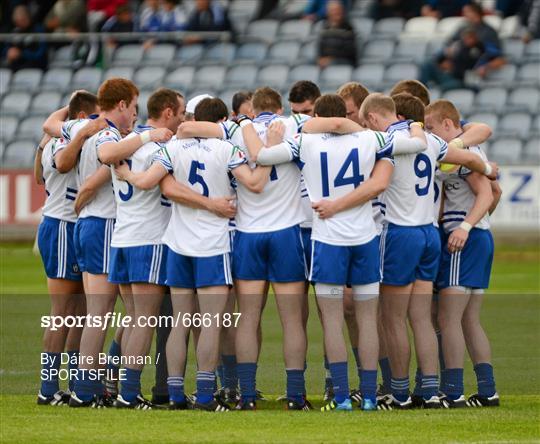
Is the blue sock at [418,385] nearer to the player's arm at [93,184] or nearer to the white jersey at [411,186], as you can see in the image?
the white jersey at [411,186]

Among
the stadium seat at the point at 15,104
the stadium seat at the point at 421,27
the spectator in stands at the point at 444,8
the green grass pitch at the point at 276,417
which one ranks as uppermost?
the spectator in stands at the point at 444,8

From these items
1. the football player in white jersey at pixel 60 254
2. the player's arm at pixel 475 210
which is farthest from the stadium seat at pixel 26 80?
the player's arm at pixel 475 210

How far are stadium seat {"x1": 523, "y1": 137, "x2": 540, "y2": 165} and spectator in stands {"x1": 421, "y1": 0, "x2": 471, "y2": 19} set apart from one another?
3.61 meters

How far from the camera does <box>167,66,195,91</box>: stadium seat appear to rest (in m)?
26.7

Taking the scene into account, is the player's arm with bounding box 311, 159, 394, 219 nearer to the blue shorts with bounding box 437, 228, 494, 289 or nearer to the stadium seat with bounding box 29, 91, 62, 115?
the blue shorts with bounding box 437, 228, 494, 289

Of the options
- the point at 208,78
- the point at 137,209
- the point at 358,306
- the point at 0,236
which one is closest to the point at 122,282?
the point at 137,209

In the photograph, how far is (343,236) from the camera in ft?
32.2

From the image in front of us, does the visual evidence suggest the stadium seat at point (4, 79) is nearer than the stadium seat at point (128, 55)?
No

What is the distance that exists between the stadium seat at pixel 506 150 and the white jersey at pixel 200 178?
47.7 feet

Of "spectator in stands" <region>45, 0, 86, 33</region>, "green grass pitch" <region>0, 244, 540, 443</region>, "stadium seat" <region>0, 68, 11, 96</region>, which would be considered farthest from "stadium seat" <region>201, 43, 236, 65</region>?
"green grass pitch" <region>0, 244, 540, 443</region>

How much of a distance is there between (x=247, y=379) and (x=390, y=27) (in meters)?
18.1

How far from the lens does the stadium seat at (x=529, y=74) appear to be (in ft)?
85.5

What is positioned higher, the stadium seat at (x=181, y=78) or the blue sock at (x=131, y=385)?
the stadium seat at (x=181, y=78)

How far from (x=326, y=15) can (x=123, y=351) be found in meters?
18.0
